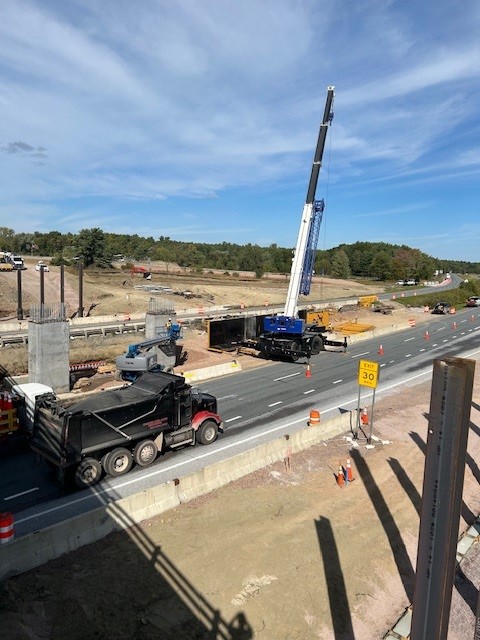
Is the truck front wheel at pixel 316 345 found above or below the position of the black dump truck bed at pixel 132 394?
below

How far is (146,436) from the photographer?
46.0ft

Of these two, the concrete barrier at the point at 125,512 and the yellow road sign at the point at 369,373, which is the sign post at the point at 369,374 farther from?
the concrete barrier at the point at 125,512

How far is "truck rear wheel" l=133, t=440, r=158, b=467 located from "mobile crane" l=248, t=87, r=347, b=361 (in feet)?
54.3

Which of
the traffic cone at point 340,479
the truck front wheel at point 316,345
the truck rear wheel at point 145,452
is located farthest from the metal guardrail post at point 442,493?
the truck front wheel at point 316,345

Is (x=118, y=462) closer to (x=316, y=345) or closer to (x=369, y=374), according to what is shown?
(x=369, y=374)

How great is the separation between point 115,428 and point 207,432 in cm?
389

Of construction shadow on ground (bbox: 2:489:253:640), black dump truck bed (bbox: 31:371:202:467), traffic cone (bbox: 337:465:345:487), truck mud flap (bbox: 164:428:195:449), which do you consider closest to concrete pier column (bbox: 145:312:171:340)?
black dump truck bed (bbox: 31:371:202:467)

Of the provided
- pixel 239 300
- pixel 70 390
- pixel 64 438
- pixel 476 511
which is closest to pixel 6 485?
pixel 64 438

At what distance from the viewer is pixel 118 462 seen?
1362 cm

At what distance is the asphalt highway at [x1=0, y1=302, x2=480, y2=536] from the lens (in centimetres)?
1251

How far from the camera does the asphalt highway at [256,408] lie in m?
12.5

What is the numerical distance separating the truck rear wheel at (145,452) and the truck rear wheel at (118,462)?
220 millimetres

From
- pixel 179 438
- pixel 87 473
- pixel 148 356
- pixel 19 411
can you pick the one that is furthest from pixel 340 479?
pixel 148 356

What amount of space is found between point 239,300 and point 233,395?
46773mm
